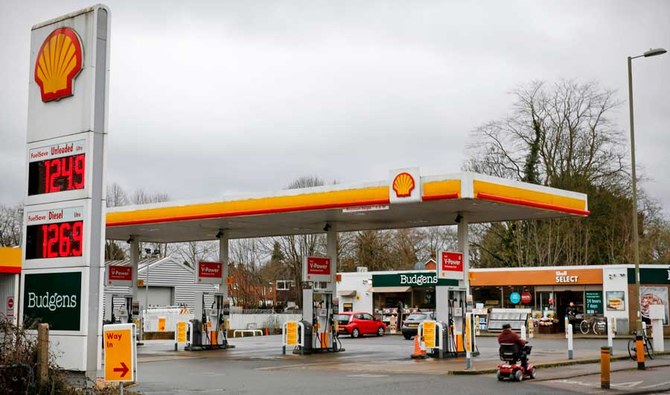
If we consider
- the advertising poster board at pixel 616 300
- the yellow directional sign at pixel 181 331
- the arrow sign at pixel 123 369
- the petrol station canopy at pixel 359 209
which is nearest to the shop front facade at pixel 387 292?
the advertising poster board at pixel 616 300

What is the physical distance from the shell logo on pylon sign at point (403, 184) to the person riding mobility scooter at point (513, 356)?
6.20m

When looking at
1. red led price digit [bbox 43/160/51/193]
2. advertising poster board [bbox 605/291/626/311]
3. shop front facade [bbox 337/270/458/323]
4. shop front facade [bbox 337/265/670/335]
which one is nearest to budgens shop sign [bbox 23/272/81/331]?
red led price digit [bbox 43/160/51/193]

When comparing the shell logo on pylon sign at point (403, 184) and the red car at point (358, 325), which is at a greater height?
the shell logo on pylon sign at point (403, 184)

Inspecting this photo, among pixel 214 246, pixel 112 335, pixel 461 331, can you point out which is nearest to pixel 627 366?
pixel 461 331

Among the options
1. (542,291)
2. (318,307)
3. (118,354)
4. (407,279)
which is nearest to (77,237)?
(118,354)

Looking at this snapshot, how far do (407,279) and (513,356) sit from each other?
1350 inches

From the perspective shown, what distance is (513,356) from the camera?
19.2 m

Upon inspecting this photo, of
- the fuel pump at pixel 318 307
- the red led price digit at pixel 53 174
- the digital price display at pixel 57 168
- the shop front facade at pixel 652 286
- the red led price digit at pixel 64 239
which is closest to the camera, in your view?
the red led price digit at pixel 64 239

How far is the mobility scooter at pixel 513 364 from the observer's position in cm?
1902

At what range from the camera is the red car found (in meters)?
46.9

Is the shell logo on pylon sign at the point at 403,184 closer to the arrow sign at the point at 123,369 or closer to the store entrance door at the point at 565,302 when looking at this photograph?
the arrow sign at the point at 123,369

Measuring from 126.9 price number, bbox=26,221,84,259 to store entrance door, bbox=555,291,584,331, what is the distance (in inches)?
1494

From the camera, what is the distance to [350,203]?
85.8 ft

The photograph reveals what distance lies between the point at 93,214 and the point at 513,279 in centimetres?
3833
